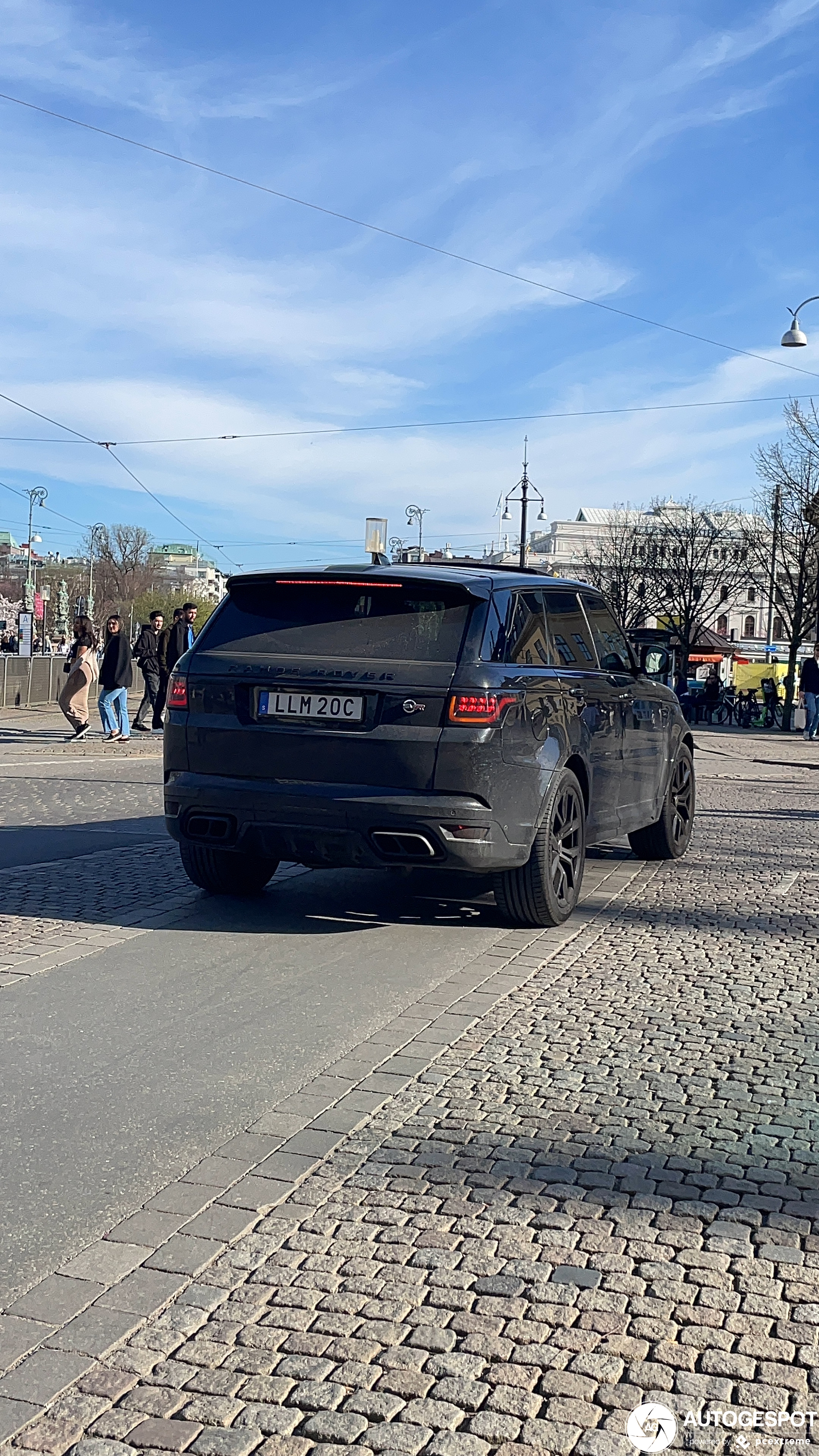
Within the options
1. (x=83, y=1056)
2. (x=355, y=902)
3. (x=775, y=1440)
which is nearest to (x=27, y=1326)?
(x=775, y=1440)

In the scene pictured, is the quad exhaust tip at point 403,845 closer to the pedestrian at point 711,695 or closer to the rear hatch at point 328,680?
the rear hatch at point 328,680

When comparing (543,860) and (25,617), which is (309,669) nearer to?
(543,860)

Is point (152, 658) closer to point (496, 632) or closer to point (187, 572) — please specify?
point (496, 632)

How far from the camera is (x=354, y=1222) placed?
135 inches

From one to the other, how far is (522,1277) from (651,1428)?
1.99 ft

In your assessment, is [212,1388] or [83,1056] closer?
[212,1388]

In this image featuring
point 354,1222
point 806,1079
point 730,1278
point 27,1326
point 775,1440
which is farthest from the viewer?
point 806,1079

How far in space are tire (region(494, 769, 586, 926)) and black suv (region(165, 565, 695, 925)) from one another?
0.04 feet

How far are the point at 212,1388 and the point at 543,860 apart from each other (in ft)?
14.5

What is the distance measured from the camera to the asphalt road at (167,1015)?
146 inches

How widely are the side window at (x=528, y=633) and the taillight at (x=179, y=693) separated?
1599mm

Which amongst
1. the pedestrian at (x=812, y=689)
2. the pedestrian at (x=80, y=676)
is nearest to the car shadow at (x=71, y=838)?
the pedestrian at (x=80, y=676)

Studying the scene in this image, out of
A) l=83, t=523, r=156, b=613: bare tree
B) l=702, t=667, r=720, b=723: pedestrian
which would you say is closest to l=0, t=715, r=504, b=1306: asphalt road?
l=702, t=667, r=720, b=723: pedestrian

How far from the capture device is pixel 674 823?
32.8 ft
